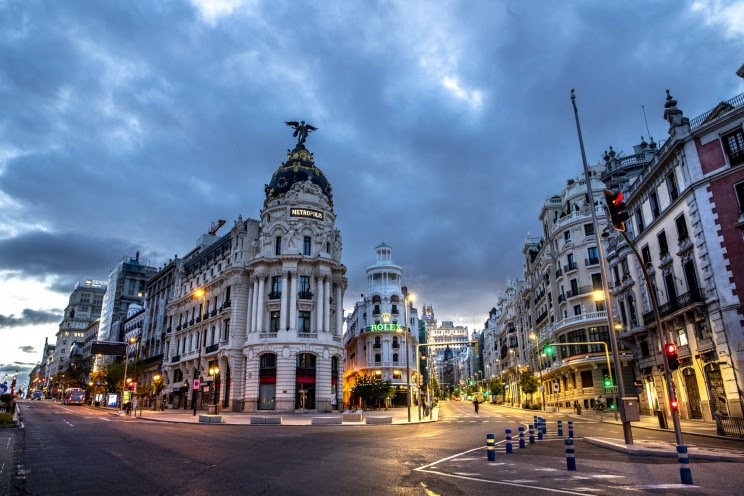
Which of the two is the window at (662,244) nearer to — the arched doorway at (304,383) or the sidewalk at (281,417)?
the sidewalk at (281,417)

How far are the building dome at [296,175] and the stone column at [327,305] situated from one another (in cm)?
1197

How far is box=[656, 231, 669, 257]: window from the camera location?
34.4 meters

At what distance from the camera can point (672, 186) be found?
33062 mm

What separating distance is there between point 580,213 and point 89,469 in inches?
2233

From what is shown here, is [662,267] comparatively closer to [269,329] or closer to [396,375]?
[269,329]

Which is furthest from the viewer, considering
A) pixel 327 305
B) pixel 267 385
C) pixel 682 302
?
pixel 327 305

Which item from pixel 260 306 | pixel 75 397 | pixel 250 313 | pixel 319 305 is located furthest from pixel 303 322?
pixel 75 397

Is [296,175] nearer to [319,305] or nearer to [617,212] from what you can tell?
[319,305]

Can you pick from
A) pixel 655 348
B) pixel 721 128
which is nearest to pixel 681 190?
pixel 721 128

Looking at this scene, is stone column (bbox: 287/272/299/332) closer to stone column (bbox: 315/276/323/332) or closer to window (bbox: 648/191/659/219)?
stone column (bbox: 315/276/323/332)

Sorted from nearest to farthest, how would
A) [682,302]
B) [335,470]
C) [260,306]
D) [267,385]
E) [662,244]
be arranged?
[335,470], [682,302], [662,244], [267,385], [260,306]

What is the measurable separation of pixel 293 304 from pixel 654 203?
37.7 meters

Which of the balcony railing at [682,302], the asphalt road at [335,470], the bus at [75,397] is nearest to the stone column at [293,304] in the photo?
the balcony railing at [682,302]

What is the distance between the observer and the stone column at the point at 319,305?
186 ft
